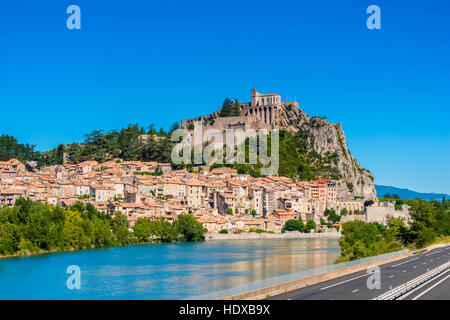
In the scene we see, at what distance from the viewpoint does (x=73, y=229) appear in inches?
1885

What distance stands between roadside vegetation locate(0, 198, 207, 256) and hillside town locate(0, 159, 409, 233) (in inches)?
142

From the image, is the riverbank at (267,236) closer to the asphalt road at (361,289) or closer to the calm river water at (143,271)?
the calm river water at (143,271)

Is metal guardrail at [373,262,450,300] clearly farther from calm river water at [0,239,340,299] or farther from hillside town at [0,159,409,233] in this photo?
hillside town at [0,159,409,233]

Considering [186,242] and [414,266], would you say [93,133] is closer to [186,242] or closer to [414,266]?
[186,242]

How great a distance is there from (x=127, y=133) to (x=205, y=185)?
38.7m

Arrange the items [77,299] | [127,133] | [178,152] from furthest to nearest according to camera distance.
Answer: [127,133] → [178,152] → [77,299]

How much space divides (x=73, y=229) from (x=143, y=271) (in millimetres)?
16025

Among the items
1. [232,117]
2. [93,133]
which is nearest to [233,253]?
[232,117]

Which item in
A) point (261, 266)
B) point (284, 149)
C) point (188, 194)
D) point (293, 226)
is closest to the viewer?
point (261, 266)

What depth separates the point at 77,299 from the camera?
78.2ft

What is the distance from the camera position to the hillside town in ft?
223

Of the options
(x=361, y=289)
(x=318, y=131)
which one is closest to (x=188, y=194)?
(x=318, y=131)

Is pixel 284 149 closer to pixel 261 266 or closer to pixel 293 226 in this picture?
pixel 293 226

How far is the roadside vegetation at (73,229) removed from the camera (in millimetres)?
41988
